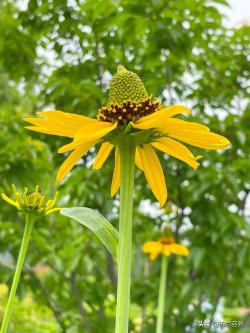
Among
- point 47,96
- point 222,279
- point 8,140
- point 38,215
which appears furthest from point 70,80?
point 38,215

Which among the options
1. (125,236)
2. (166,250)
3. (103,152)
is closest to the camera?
(125,236)

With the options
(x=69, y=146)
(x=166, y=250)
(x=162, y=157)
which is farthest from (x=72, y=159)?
(x=162, y=157)

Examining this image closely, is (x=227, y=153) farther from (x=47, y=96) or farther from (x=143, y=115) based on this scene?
(x=143, y=115)

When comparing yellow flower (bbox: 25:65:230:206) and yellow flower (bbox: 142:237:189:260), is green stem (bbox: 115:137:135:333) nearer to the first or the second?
yellow flower (bbox: 25:65:230:206)

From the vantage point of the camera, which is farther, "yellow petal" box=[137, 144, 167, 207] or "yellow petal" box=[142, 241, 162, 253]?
"yellow petal" box=[142, 241, 162, 253]

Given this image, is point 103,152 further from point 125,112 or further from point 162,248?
point 162,248

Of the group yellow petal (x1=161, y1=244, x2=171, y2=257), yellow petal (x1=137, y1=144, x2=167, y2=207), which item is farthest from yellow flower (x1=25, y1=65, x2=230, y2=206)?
yellow petal (x1=161, y1=244, x2=171, y2=257)
